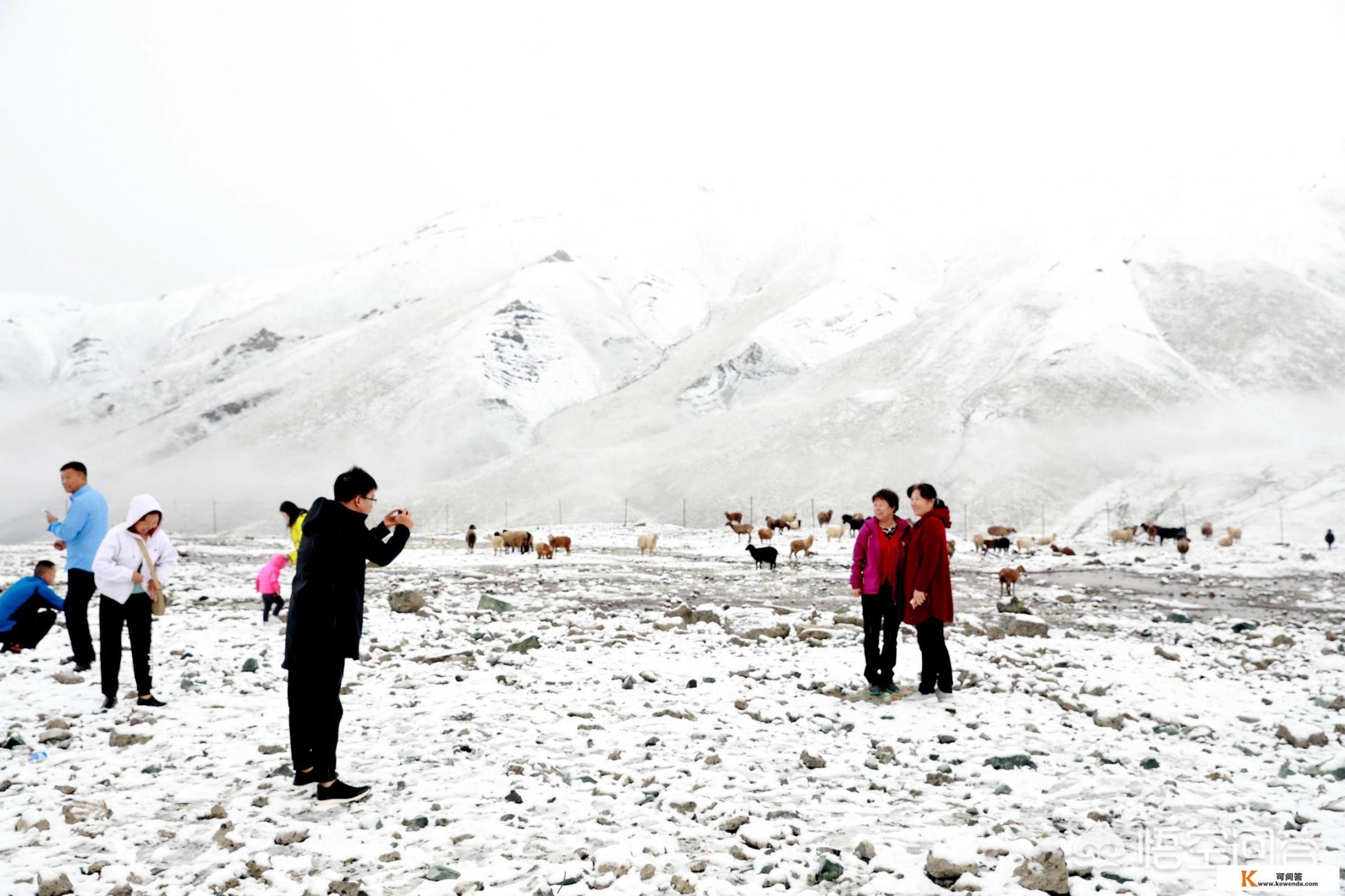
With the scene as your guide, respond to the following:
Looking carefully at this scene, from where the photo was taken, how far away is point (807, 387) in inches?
4104

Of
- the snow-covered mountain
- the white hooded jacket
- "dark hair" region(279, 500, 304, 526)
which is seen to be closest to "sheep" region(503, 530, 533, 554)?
"dark hair" region(279, 500, 304, 526)

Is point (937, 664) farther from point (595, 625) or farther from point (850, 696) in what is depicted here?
point (595, 625)

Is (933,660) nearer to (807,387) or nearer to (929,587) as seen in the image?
(929,587)

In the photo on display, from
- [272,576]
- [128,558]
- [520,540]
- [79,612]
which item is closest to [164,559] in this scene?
[128,558]

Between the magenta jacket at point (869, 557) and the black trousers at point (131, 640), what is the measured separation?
806 cm

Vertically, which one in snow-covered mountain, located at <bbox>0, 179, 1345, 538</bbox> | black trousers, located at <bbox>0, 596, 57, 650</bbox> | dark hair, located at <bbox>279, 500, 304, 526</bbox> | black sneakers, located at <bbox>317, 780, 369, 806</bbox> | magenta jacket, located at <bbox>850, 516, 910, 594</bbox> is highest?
snow-covered mountain, located at <bbox>0, 179, 1345, 538</bbox>

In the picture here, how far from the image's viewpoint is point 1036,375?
288 feet

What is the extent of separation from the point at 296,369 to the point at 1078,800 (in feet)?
542

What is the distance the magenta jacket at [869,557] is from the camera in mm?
9672

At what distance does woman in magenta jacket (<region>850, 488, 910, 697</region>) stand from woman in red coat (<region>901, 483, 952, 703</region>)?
0.57ft

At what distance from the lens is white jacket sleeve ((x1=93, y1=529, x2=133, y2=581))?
830cm

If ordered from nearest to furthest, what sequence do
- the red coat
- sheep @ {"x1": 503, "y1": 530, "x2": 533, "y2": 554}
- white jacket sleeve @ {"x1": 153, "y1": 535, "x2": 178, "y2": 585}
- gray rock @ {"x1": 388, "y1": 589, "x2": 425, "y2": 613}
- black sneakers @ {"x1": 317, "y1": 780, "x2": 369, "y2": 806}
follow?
1. black sneakers @ {"x1": 317, "y1": 780, "x2": 369, "y2": 806}
2. white jacket sleeve @ {"x1": 153, "y1": 535, "x2": 178, "y2": 585}
3. the red coat
4. gray rock @ {"x1": 388, "y1": 589, "x2": 425, "y2": 613}
5. sheep @ {"x1": 503, "y1": 530, "x2": 533, "y2": 554}

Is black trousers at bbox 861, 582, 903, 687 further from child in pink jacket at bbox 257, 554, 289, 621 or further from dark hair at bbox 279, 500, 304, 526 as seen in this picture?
child in pink jacket at bbox 257, 554, 289, 621

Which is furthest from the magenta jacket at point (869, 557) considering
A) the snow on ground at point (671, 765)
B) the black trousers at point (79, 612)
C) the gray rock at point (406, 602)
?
the gray rock at point (406, 602)
